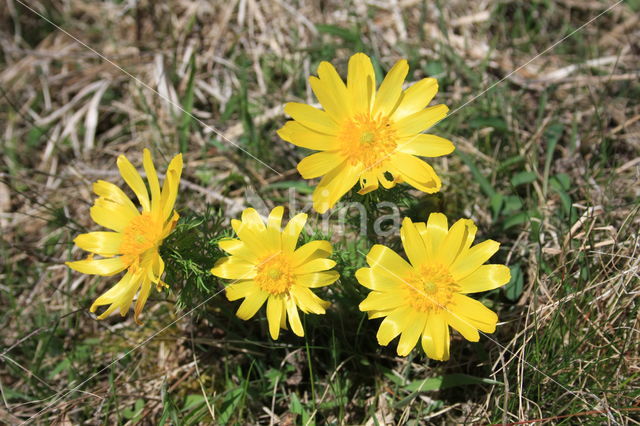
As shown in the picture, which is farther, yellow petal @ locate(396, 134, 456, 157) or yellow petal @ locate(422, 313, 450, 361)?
yellow petal @ locate(396, 134, 456, 157)

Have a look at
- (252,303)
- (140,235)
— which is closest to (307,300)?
(252,303)

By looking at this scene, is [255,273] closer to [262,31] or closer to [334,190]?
[334,190]

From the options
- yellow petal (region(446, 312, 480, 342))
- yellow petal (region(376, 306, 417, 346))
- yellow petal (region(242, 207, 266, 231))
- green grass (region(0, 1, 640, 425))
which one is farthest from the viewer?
green grass (region(0, 1, 640, 425))

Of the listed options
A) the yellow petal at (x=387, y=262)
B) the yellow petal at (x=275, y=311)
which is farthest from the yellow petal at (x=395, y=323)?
the yellow petal at (x=275, y=311)

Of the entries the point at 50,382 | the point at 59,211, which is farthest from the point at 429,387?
the point at 59,211

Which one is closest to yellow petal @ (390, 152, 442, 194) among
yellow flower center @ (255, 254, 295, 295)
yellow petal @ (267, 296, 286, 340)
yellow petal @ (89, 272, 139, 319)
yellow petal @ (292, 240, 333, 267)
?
yellow petal @ (292, 240, 333, 267)

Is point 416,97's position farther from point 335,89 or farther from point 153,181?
point 153,181

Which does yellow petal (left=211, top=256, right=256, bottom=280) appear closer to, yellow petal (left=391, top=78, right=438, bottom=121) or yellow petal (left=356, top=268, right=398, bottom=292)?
yellow petal (left=356, top=268, right=398, bottom=292)
